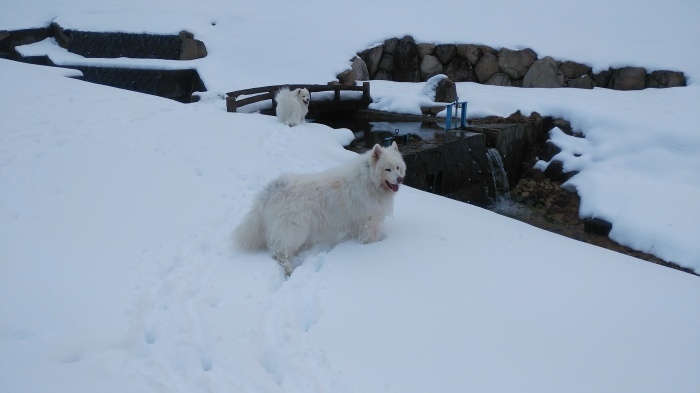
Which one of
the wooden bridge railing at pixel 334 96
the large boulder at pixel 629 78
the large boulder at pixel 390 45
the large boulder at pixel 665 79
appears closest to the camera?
the wooden bridge railing at pixel 334 96

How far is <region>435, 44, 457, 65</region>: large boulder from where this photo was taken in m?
13.9

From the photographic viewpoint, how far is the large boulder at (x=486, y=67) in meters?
13.5

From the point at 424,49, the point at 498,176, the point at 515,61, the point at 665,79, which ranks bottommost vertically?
the point at 498,176

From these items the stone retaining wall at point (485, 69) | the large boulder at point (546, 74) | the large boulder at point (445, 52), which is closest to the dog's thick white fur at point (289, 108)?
the stone retaining wall at point (485, 69)

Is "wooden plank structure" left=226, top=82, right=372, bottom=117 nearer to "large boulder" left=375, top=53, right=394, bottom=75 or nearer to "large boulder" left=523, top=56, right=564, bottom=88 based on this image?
"large boulder" left=375, top=53, right=394, bottom=75

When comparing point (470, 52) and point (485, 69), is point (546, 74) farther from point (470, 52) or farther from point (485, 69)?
point (470, 52)

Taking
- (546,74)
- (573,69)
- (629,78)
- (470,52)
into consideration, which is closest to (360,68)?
(470,52)

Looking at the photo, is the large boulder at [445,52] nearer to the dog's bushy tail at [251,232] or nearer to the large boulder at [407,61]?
the large boulder at [407,61]

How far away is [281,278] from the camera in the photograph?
376cm

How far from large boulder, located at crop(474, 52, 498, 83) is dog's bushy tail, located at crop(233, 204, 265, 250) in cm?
1158

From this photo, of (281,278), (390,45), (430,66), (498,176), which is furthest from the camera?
(390,45)

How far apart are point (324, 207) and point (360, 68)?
1058cm

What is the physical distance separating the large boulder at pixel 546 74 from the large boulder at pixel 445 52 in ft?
8.22

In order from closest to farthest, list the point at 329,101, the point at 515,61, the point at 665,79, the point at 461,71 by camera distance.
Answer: the point at 329,101 → the point at 665,79 → the point at 515,61 → the point at 461,71
